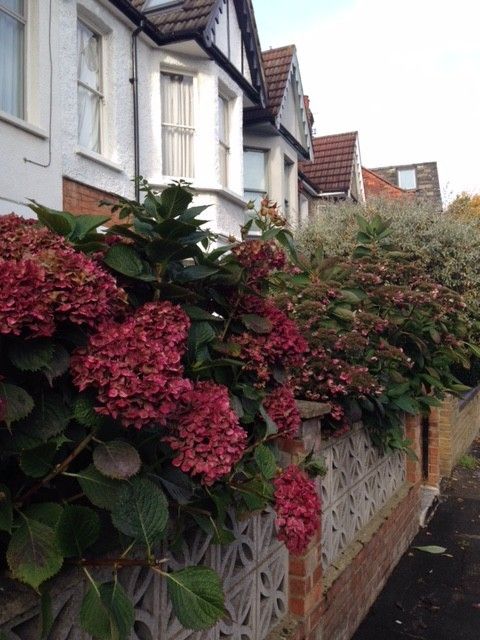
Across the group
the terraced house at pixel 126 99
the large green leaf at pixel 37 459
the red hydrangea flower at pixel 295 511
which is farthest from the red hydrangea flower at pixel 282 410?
the terraced house at pixel 126 99

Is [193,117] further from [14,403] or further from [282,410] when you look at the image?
[14,403]

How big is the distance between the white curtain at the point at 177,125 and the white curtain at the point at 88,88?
5.77 ft

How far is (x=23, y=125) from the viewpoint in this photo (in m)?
7.50

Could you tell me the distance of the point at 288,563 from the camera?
3.12 meters

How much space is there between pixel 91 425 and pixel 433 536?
5.18 metres

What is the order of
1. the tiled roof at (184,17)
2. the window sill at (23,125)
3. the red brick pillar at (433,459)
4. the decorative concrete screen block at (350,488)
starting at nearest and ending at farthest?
1. the decorative concrete screen block at (350,488)
2. the red brick pillar at (433,459)
3. the window sill at (23,125)
4. the tiled roof at (184,17)

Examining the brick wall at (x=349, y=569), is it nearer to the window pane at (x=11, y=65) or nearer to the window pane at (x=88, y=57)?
the window pane at (x=11, y=65)

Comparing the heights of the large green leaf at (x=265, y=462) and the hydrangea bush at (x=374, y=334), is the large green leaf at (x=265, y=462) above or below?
below

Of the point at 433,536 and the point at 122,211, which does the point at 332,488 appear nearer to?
the point at 122,211

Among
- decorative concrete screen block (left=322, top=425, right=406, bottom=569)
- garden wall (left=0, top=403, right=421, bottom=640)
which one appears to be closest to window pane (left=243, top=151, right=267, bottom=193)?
garden wall (left=0, top=403, right=421, bottom=640)

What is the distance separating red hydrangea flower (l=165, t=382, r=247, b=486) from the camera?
1.59m

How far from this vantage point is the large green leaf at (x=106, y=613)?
1377 mm

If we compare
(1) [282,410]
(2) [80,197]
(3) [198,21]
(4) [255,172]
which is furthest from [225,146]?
(1) [282,410]

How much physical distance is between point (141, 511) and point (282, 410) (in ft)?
2.75
